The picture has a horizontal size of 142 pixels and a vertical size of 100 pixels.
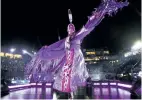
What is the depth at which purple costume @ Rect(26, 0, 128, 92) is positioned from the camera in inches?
169

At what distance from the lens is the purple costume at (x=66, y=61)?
14.1 ft

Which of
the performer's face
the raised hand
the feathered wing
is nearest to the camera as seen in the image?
the raised hand

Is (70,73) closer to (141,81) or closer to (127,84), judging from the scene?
(141,81)

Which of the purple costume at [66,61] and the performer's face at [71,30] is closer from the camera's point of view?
the purple costume at [66,61]

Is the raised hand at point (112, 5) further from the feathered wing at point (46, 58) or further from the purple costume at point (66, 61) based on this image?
the feathered wing at point (46, 58)

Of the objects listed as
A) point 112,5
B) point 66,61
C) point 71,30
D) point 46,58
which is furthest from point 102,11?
point 46,58

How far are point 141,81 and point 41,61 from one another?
530 centimetres

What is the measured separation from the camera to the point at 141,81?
27.3ft

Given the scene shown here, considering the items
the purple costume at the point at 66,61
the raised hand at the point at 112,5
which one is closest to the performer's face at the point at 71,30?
the purple costume at the point at 66,61

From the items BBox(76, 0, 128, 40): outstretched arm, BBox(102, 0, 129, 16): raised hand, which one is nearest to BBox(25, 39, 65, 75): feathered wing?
BBox(76, 0, 128, 40): outstretched arm

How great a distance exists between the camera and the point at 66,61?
14.8 ft

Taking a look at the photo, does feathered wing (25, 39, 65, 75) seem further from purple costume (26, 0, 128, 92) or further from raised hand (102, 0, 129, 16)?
raised hand (102, 0, 129, 16)

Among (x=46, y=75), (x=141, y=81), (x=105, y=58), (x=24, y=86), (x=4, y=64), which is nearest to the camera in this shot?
(x=46, y=75)

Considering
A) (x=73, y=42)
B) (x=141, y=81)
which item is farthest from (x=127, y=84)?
(x=73, y=42)
